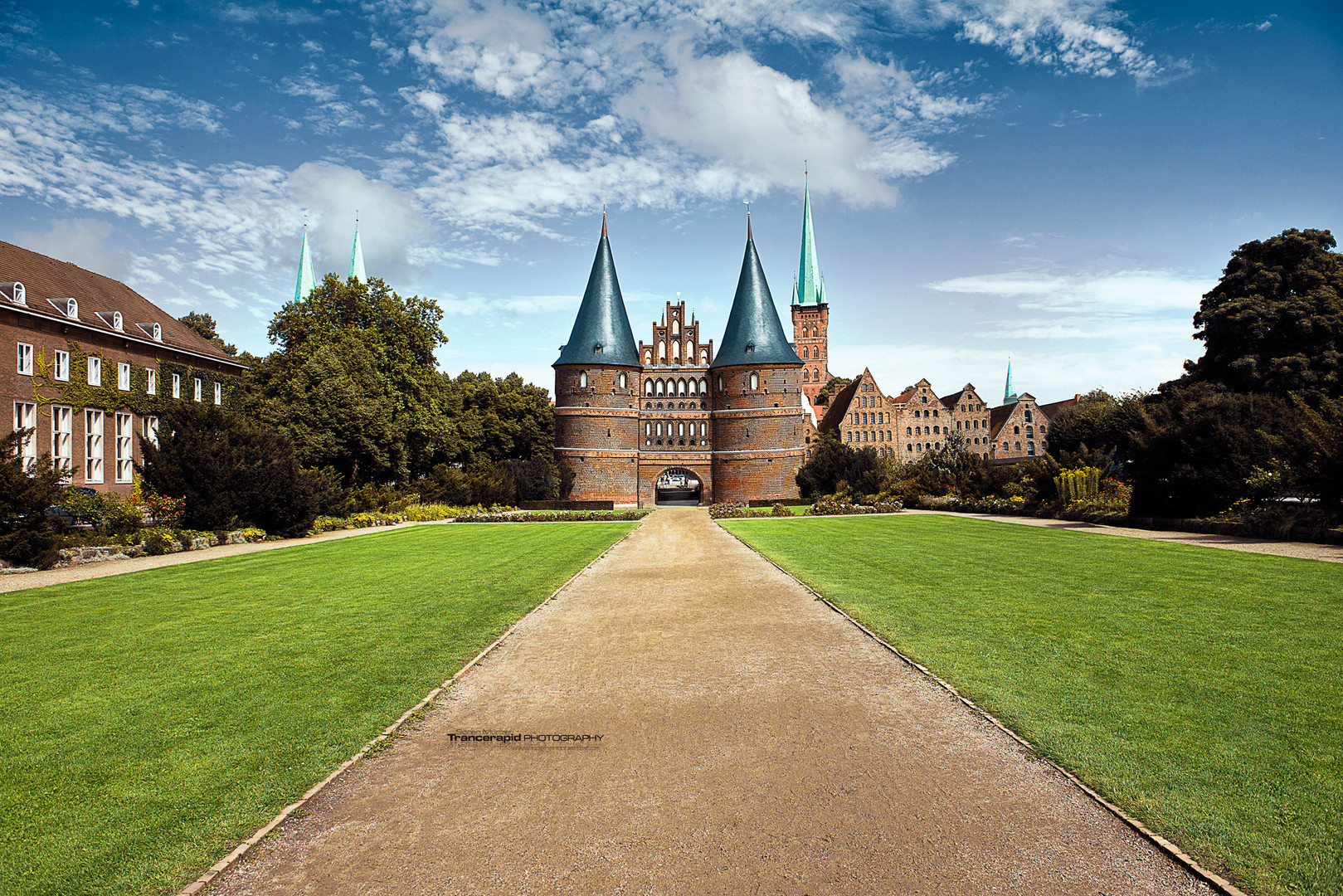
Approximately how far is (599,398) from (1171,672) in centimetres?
4163

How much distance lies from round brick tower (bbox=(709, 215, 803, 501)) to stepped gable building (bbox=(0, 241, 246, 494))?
96.4ft

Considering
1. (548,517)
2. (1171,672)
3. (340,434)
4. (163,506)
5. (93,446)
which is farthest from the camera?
(340,434)

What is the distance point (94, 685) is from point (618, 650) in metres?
4.70

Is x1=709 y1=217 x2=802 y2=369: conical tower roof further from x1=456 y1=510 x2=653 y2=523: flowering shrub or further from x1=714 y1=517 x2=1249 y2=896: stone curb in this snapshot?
x1=714 y1=517 x2=1249 y2=896: stone curb

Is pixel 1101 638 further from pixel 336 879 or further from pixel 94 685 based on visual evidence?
pixel 94 685

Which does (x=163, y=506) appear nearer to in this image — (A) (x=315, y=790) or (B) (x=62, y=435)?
(B) (x=62, y=435)

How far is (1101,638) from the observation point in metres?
7.39

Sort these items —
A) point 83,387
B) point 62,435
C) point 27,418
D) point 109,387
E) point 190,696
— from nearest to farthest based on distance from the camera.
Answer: point 190,696, point 27,418, point 62,435, point 83,387, point 109,387

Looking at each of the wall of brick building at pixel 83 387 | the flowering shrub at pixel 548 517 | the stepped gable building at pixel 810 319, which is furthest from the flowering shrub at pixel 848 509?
the stepped gable building at pixel 810 319

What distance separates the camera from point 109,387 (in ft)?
97.6

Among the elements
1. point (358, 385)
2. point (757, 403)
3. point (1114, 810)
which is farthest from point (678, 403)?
point (1114, 810)

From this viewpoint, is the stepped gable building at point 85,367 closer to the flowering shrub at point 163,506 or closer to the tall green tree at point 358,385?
the tall green tree at point 358,385

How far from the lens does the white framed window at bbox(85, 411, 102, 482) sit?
2862cm

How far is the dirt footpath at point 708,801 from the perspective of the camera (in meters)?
3.46
